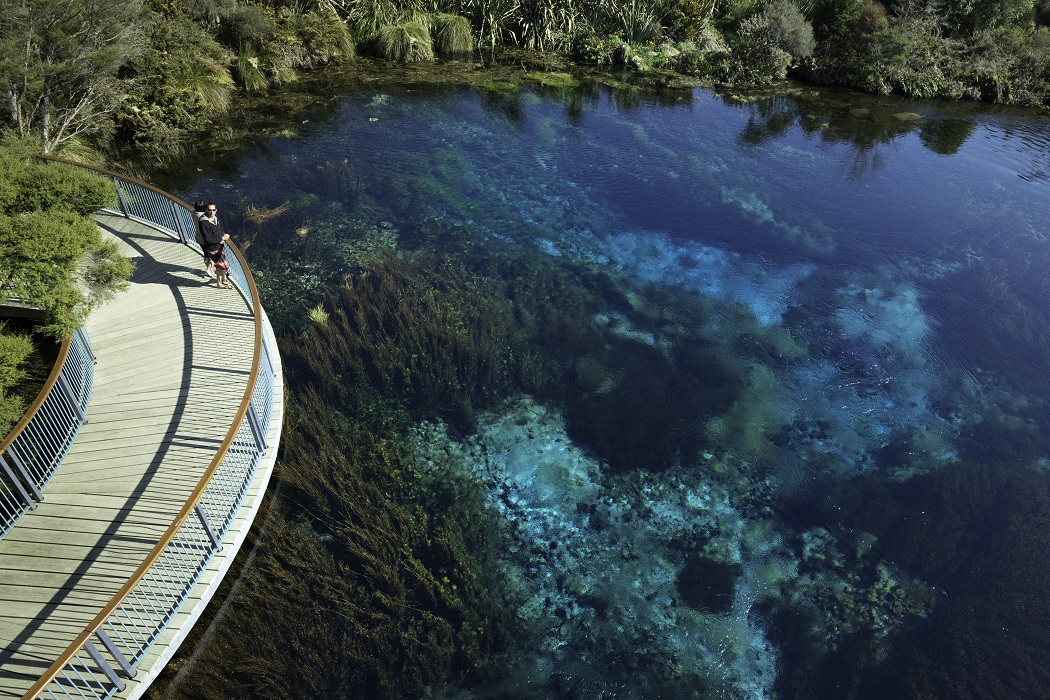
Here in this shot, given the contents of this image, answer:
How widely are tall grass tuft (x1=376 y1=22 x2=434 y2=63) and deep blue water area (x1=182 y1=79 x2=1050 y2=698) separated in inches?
150

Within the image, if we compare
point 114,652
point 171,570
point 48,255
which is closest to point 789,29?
point 48,255

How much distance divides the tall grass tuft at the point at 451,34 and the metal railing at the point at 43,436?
2929cm

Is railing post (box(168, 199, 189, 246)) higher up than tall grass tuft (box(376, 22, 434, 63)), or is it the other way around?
tall grass tuft (box(376, 22, 434, 63))

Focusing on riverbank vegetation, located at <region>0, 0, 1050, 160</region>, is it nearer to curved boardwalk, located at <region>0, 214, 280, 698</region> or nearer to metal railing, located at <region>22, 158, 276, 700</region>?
curved boardwalk, located at <region>0, 214, 280, 698</region>

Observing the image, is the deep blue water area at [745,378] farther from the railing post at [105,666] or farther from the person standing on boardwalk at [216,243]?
the railing post at [105,666]

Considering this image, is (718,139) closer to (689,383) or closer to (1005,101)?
(689,383)

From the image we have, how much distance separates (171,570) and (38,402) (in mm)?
3551

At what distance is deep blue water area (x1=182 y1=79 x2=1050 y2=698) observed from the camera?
33.9ft

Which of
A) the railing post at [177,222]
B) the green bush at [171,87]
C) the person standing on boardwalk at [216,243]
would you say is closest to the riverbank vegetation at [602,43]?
the green bush at [171,87]

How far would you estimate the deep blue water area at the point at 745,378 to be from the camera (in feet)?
33.9

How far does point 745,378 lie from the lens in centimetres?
1567

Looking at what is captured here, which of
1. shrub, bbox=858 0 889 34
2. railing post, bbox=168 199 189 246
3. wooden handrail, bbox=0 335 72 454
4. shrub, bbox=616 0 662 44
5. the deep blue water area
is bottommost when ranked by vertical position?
the deep blue water area

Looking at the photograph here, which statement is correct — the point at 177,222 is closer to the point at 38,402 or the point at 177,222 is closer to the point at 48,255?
the point at 48,255

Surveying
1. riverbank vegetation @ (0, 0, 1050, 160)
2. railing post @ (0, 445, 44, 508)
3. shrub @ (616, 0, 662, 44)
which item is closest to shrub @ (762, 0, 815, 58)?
riverbank vegetation @ (0, 0, 1050, 160)
